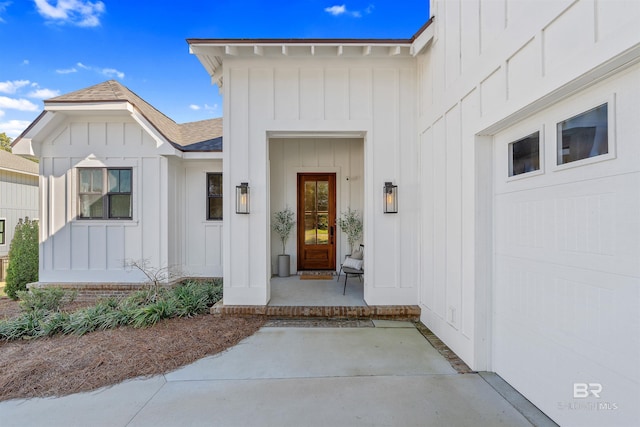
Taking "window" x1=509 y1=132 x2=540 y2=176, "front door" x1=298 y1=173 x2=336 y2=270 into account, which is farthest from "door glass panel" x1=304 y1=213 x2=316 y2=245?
"window" x1=509 y1=132 x2=540 y2=176

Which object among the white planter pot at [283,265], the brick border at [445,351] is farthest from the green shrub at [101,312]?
the brick border at [445,351]

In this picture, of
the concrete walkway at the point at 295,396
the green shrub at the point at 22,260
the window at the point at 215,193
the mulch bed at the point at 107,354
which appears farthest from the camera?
the window at the point at 215,193

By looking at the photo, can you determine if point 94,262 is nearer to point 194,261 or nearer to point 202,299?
point 194,261

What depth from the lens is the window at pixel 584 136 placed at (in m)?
1.87

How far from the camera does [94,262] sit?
6.40 meters

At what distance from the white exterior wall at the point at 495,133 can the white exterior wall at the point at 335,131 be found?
30cm

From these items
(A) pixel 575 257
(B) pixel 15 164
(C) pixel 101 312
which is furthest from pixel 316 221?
(B) pixel 15 164

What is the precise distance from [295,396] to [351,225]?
15.4 feet

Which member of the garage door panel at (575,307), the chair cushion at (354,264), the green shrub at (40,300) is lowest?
the green shrub at (40,300)

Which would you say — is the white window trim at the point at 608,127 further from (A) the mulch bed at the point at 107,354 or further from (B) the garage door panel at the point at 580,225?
(A) the mulch bed at the point at 107,354

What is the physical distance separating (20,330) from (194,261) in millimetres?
3231

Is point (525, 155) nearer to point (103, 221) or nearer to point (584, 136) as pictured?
point (584, 136)

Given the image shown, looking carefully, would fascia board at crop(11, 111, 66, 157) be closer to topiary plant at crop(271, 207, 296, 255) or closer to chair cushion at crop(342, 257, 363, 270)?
topiary plant at crop(271, 207, 296, 255)

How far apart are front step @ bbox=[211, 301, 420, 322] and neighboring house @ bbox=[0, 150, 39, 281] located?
10.5 metres
